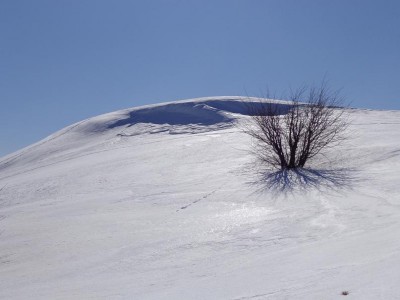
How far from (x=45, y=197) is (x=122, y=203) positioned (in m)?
4.78

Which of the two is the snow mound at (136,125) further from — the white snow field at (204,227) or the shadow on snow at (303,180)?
the shadow on snow at (303,180)

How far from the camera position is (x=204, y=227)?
11328 mm

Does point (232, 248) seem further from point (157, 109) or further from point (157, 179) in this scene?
point (157, 109)

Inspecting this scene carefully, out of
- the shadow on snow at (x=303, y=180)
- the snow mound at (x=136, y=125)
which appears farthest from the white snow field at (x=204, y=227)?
the snow mound at (x=136, y=125)

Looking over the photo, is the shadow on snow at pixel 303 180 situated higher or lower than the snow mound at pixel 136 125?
lower

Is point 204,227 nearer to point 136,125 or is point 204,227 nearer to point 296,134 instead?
point 296,134

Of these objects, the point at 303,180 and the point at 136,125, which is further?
the point at 136,125

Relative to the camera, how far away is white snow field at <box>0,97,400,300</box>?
7.14 metres

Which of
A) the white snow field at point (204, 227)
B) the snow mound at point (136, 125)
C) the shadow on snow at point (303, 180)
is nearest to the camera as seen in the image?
the white snow field at point (204, 227)

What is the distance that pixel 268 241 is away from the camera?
9.54m

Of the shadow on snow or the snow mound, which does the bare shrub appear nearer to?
the shadow on snow

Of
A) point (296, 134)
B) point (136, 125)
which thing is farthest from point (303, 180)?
point (136, 125)

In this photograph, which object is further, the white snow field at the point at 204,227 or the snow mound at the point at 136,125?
the snow mound at the point at 136,125

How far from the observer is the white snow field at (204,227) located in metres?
7.14
